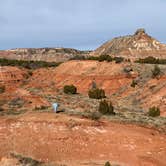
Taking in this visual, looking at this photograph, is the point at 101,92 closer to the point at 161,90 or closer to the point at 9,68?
the point at 161,90

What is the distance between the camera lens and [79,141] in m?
20.0

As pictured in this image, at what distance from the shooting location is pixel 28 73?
220ft

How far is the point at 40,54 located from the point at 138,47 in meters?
46.7

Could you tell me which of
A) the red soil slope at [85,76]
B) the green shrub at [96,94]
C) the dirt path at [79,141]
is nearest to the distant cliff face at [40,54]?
the red soil slope at [85,76]

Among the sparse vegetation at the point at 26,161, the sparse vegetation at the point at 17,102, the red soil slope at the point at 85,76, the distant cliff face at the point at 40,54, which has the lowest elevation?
the sparse vegetation at the point at 26,161

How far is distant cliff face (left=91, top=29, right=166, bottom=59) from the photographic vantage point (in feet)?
356

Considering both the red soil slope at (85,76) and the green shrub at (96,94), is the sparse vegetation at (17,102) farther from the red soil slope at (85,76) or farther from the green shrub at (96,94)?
the red soil slope at (85,76)

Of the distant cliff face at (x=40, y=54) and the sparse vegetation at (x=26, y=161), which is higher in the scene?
the distant cliff face at (x=40, y=54)

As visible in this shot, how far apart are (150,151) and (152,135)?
1.62m

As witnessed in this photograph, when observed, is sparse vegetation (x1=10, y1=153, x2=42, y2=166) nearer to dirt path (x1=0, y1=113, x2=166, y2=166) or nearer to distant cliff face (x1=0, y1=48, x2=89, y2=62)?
dirt path (x1=0, y1=113, x2=166, y2=166)

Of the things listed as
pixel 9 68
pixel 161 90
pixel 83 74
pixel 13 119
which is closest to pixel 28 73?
pixel 9 68

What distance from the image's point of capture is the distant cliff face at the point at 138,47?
10850 cm

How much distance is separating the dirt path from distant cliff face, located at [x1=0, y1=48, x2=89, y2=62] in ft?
384

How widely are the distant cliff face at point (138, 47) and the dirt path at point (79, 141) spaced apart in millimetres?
84910
